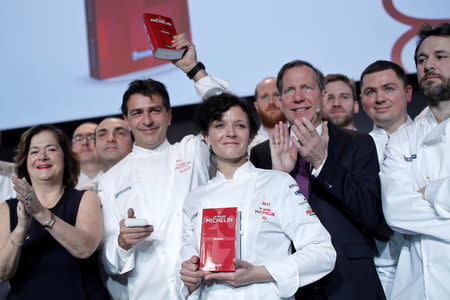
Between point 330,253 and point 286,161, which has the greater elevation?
point 286,161

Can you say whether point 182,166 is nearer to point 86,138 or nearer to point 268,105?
point 268,105

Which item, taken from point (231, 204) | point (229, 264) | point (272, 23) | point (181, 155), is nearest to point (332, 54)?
point (272, 23)

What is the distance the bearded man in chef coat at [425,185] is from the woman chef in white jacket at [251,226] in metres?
0.42

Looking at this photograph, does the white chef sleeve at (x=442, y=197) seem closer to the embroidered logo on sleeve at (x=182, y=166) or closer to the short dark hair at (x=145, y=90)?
the embroidered logo on sleeve at (x=182, y=166)

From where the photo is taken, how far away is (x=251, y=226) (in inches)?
79.9

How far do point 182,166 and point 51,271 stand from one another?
89 centimetres

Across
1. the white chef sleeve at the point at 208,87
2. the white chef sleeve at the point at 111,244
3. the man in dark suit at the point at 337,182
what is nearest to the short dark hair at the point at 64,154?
the white chef sleeve at the point at 111,244

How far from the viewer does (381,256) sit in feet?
8.30

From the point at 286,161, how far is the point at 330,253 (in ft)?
1.82

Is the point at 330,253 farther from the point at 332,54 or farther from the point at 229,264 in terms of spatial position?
the point at 332,54

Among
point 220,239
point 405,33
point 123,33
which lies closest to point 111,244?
point 220,239

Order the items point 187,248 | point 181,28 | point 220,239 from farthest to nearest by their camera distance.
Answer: point 181,28 < point 187,248 < point 220,239

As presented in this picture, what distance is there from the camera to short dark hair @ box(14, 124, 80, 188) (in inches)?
108

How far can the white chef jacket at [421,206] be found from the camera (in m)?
2.01
